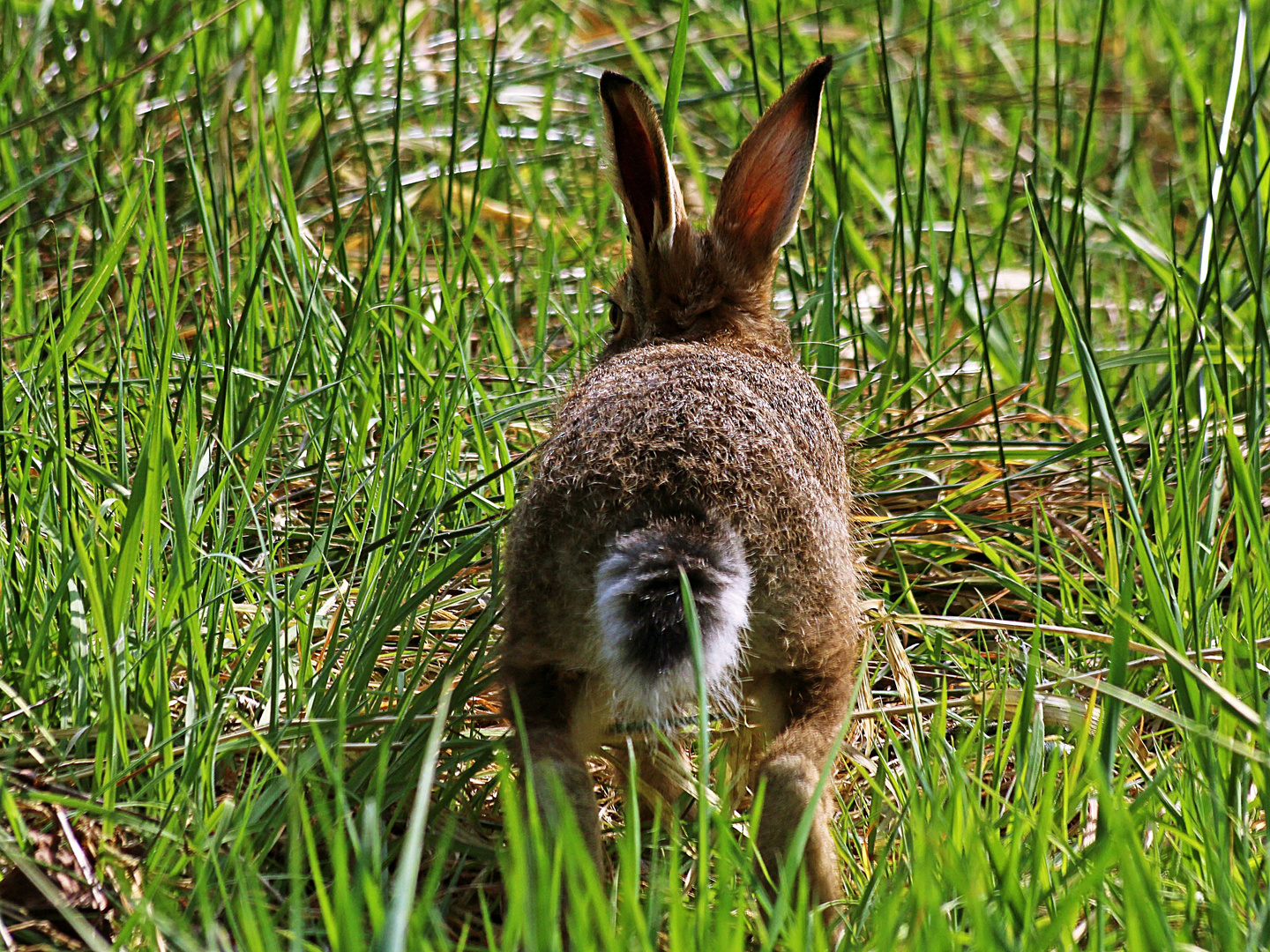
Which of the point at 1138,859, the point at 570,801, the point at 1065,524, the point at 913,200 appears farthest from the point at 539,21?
the point at 1138,859

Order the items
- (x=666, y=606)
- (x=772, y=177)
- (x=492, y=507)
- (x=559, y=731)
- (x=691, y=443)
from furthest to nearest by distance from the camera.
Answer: (x=772, y=177)
(x=492, y=507)
(x=559, y=731)
(x=691, y=443)
(x=666, y=606)

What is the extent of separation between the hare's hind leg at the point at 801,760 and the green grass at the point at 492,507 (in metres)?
0.10

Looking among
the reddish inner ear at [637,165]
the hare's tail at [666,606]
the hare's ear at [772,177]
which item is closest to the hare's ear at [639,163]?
the reddish inner ear at [637,165]

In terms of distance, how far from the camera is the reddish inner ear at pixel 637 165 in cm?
324

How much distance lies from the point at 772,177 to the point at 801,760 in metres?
1.59

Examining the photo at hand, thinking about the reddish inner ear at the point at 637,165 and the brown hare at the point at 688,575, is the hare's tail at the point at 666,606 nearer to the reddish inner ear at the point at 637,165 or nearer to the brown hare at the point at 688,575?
the brown hare at the point at 688,575

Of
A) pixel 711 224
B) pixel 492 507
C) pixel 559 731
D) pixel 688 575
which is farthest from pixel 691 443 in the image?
pixel 711 224

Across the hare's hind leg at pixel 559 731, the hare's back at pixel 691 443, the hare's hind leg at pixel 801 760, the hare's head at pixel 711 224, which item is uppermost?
the hare's head at pixel 711 224

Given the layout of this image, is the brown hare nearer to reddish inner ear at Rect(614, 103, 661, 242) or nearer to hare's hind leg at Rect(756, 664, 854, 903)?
hare's hind leg at Rect(756, 664, 854, 903)

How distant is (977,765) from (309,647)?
4.03 ft

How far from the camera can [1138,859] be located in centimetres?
173

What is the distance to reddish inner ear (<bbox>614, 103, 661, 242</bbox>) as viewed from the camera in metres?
3.24

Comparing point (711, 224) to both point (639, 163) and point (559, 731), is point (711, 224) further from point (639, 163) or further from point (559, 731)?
point (559, 731)

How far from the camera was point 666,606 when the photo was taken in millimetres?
2105
